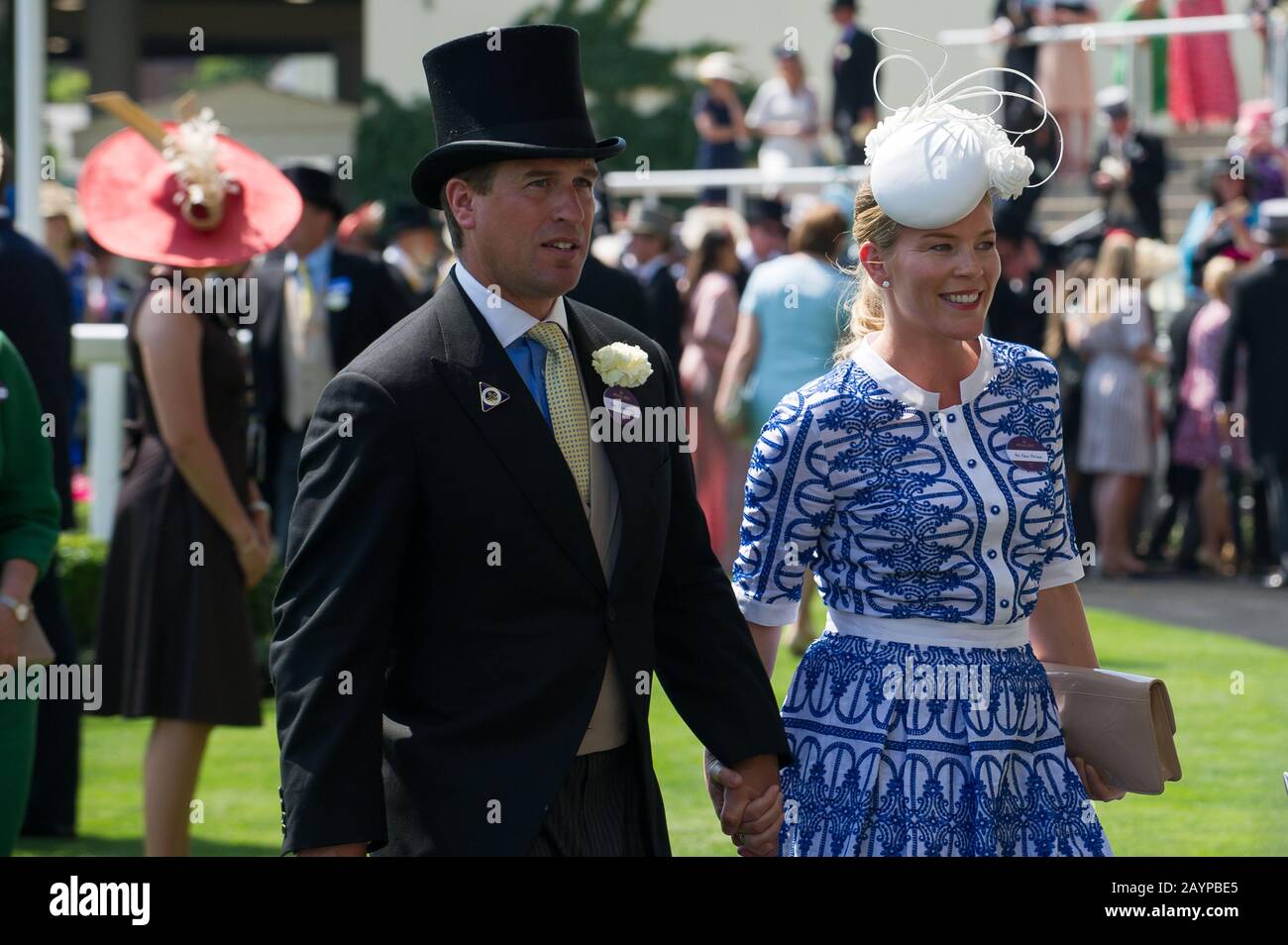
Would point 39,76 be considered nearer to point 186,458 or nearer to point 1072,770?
point 186,458

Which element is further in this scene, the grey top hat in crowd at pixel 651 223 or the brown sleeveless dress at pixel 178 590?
the grey top hat in crowd at pixel 651 223

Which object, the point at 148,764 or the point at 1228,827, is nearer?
the point at 148,764

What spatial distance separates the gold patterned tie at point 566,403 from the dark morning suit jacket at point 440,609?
0.07 metres

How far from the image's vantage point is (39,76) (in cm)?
1034

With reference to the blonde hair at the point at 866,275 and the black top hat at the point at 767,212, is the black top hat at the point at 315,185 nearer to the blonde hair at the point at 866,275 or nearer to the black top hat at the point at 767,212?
the black top hat at the point at 767,212

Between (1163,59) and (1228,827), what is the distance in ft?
37.1

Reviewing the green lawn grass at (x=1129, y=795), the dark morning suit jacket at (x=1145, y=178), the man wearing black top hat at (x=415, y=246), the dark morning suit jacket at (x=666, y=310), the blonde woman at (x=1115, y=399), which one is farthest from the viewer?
the dark morning suit jacket at (x=1145, y=178)

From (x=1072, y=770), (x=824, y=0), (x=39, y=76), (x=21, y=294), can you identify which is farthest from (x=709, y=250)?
(x=824, y=0)

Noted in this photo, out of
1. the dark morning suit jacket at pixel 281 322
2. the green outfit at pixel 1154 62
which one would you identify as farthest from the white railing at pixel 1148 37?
the dark morning suit jacket at pixel 281 322

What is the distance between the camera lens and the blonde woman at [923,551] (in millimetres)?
3650

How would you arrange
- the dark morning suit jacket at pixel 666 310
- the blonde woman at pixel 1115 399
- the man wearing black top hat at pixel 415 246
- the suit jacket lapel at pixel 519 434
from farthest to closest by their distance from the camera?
the man wearing black top hat at pixel 415 246 < the blonde woman at pixel 1115 399 < the dark morning suit jacket at pixel 666 310 < the suit jacket lapel at pixel 519 434

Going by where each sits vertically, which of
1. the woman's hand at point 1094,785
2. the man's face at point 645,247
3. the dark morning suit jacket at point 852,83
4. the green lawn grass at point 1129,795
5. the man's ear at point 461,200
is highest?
the dark morning suit jacket at point 852,83

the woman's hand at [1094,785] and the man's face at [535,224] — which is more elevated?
the man's face at [535,224]
